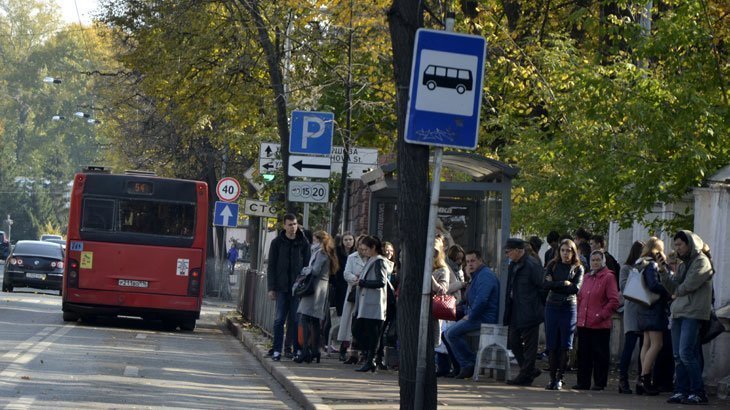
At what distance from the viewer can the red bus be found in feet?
82.8

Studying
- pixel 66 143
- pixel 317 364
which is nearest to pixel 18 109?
pixel 66 143

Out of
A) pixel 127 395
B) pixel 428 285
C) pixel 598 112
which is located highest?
pixel 598 112

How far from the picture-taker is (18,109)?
122 metres

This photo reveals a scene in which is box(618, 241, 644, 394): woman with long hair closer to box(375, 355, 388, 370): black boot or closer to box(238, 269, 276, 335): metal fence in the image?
box(375, 355, 388, 370): black boot

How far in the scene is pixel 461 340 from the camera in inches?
684

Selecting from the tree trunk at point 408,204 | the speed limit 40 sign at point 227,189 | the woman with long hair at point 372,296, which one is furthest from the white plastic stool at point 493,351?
the speed limit 40 sign at point 227,189

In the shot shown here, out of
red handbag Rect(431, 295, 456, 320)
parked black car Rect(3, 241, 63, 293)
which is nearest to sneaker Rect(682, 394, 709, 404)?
red handbag Rect(431, 295, 456, 320)

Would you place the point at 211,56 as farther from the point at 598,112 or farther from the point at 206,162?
the point at 206,162

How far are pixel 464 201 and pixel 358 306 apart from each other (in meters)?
3.09

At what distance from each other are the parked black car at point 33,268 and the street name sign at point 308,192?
21414 mm

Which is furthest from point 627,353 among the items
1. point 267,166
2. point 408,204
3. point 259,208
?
point 259,208

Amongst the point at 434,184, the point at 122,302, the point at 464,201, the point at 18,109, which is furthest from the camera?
the point at 18,109

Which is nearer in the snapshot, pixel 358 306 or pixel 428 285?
pixel 428 285

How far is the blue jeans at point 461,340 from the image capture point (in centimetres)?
1720
